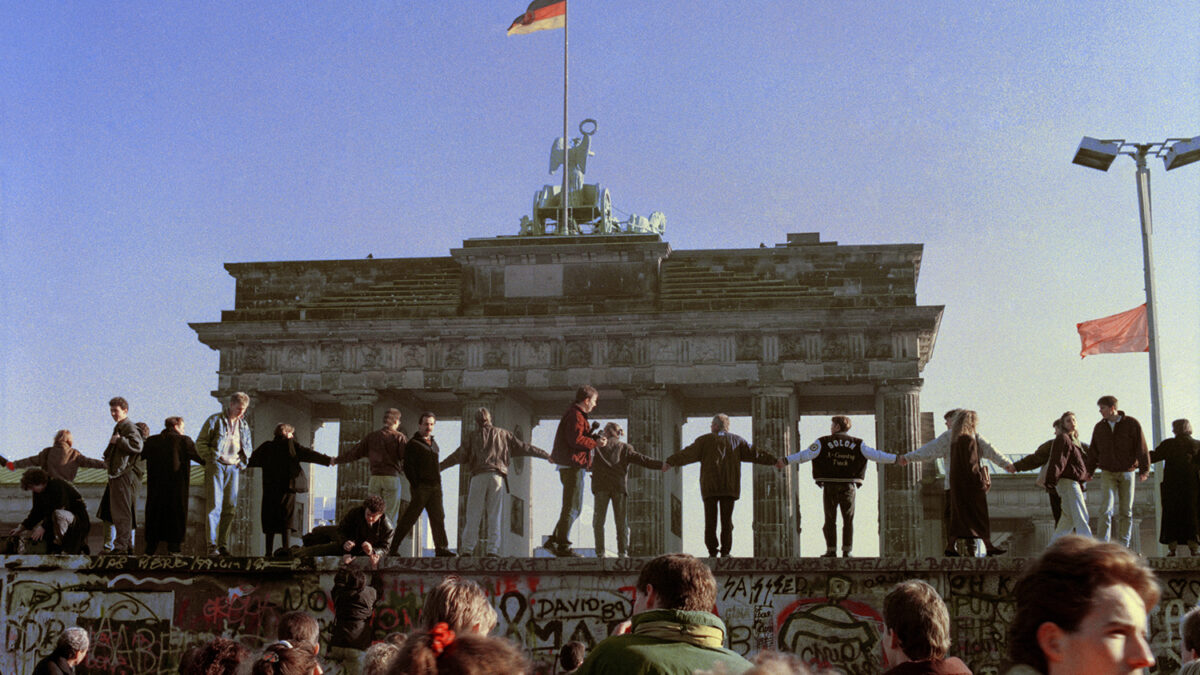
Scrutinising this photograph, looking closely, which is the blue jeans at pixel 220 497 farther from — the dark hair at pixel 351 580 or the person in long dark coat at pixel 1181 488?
the person in long dark coat at pixel 1181 488

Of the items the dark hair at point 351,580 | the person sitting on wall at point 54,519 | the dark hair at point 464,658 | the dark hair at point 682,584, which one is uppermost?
the person sitting on wall at point 54,519

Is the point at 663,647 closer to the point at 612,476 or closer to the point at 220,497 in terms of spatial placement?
the point at 612,476

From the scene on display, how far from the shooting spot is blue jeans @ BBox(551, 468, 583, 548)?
16.4 metres

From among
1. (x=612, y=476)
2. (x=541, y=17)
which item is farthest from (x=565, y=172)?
(x=612, y=476)

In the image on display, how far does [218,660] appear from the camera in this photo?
19.3ft

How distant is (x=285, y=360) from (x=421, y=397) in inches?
182

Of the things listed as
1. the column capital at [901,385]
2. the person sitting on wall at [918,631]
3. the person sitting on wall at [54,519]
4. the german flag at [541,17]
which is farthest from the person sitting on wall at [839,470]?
the german flag at [541,17]

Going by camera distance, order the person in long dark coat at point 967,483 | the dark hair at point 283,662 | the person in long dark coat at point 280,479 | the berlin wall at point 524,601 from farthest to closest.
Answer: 1. the person in long dark coat at point 280,479
2. the person in long dark coat at point 967,483
3. the berlin wall at point 524,601
4. the dark hair at point 283,662

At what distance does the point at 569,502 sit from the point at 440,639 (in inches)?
505

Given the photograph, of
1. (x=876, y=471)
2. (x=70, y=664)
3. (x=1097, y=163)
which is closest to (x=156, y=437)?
(x=70, y=664)

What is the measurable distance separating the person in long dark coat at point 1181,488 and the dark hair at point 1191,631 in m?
8.83

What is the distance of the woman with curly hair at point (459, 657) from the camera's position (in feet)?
11.5

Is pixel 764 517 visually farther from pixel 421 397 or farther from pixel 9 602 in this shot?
pixel 9 602

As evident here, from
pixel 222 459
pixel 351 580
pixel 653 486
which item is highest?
pixel 653 486
